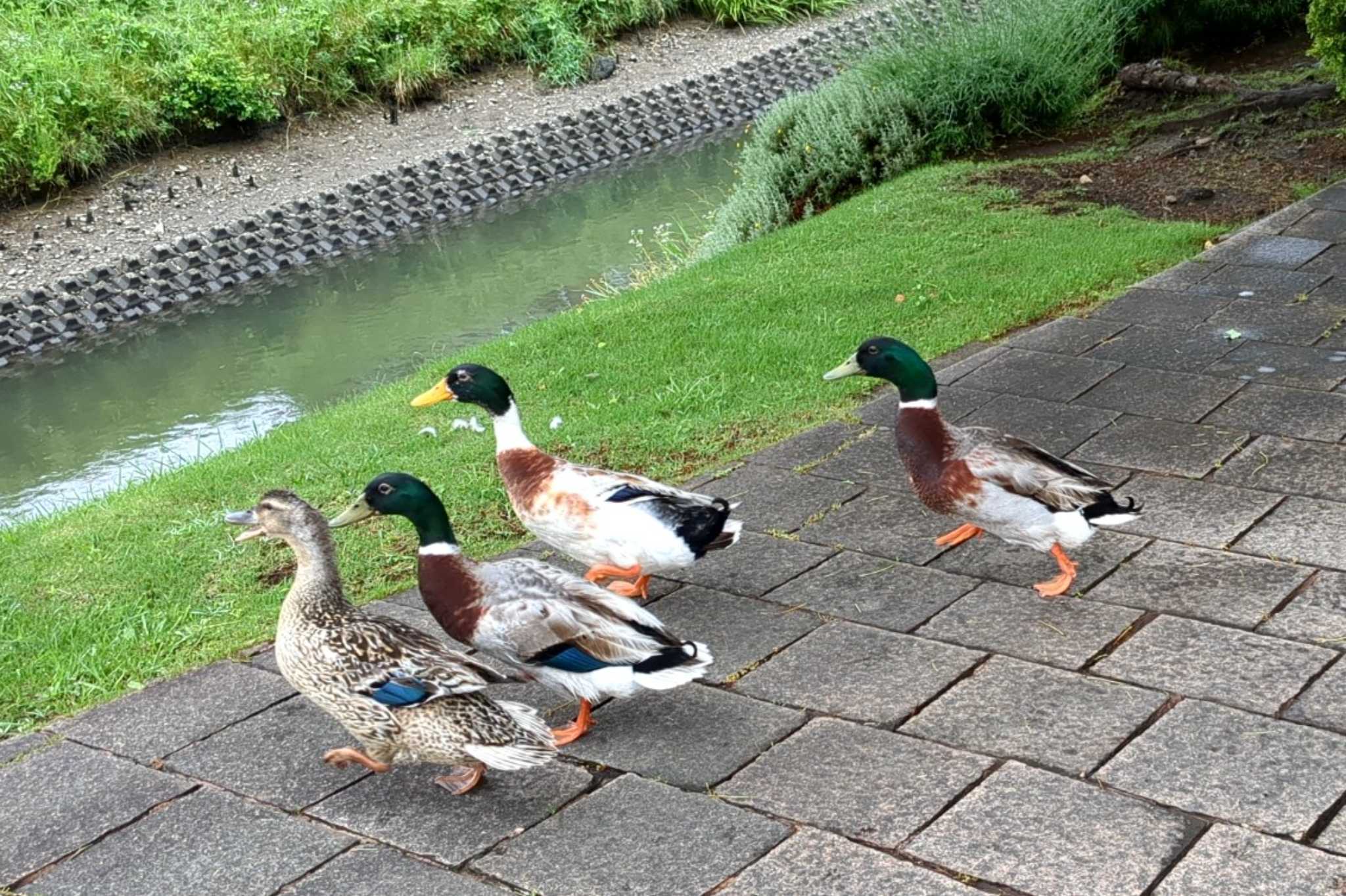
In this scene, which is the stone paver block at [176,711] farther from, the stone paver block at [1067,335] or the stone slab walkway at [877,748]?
the stone paver block at [1067,335]

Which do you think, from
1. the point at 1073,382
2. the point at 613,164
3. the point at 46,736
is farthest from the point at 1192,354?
the point at 613,164

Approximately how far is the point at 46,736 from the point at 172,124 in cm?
1495

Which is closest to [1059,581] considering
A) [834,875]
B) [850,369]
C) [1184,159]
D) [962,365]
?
[850,369]

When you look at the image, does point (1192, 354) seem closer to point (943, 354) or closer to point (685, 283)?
point (943, 354)

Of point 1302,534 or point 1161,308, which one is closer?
point 1302,534

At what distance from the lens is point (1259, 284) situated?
7246 millimetres

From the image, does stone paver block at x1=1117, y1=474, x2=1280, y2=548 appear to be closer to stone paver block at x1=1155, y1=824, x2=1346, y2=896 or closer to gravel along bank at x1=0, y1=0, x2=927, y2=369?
stone paver block at x1=1155, y1=824, x2=1346, y2=896

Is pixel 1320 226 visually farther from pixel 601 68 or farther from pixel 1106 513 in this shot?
pixel 601 68

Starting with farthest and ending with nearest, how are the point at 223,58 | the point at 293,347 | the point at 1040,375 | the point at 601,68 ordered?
the point at 601,68, the point at 223,58, the point at 293,347, the point at 1040,375

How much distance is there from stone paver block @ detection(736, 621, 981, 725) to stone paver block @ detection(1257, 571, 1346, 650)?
89 cm

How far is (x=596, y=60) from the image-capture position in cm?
2145

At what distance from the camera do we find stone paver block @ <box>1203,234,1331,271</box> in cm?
758

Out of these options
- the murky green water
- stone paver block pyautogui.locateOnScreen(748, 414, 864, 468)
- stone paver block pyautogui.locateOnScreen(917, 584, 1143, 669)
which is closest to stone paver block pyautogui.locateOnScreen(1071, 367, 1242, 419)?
stone paver block pyautogui.locateOnScreen(748, 414, 864, 468)

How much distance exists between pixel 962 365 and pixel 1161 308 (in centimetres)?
118
